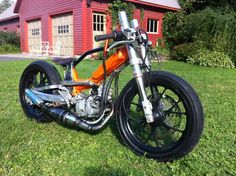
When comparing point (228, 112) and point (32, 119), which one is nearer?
point (32, 119)

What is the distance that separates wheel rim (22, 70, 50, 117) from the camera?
11.2 ft

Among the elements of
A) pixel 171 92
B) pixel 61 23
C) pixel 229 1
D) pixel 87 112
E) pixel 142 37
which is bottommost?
pixel 87 112

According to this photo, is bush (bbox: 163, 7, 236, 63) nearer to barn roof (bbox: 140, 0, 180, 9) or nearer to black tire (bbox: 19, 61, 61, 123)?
barn roof (bbox: 140, 0, 180, 9)

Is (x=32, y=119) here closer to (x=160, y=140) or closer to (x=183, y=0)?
(x=160, y=140)

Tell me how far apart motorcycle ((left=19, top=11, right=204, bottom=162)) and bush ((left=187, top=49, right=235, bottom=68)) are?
8.84 m

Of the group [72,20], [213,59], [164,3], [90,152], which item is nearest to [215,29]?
[213,59]

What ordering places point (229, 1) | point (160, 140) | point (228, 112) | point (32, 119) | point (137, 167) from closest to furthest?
point (137, 167), point (160, 140), point (32, 119), point (228, 112), point (229, 1)

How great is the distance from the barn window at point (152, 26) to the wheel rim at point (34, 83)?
1415 cm

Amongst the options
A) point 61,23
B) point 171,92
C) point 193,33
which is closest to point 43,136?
point 171,92

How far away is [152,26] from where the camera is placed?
1716 cm

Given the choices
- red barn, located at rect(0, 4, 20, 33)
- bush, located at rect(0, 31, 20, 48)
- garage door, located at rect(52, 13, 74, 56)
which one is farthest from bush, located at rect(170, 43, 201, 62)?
red barn, located at rect(0, 4, 20, 33)

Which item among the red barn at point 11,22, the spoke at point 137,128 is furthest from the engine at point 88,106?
the red barn at point 11,22

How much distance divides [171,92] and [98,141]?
3.28 ft

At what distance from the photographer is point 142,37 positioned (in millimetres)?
2365
